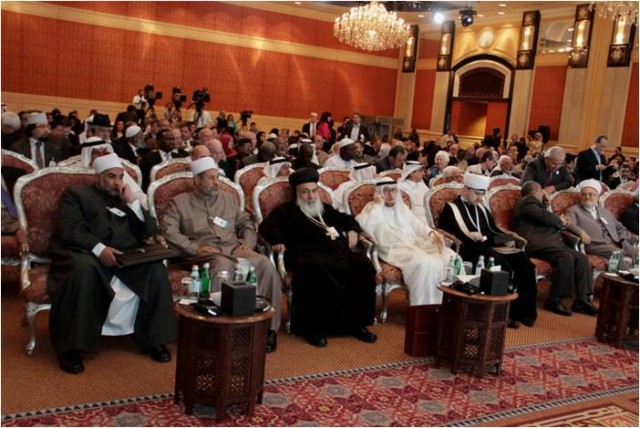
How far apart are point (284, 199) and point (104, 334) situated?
182 centimetres

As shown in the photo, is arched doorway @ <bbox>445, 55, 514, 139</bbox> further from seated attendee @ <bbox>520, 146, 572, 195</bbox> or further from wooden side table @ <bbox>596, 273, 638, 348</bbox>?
wooden side table @ <bbox>596, 273, 638, 348</bbox>

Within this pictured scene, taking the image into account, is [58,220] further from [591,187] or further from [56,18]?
[56,18]

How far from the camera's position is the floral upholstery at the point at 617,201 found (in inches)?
280

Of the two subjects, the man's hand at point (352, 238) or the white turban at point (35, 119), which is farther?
the white turban at point (35, 119)

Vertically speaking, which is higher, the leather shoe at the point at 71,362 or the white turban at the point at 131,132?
the white turban at the point at 131,132

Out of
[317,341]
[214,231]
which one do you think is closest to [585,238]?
[317,341]

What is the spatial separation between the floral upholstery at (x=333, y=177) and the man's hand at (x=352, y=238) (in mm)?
1677

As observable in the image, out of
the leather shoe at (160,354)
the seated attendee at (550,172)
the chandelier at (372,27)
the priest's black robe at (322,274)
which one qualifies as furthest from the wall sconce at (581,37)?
the leather shoe at (160,354)

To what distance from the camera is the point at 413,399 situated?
373 cm

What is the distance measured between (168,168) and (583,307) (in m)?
4.04

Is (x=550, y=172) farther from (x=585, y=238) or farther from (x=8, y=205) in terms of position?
(x=8, y=205)

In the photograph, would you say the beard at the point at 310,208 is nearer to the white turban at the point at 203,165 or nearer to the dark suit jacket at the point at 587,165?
the white turban at the point at 203,165

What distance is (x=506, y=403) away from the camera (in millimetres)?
3770

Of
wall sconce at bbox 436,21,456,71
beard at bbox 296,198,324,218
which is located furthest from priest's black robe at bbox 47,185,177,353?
wall sconce at bbox 436,21,456,71
